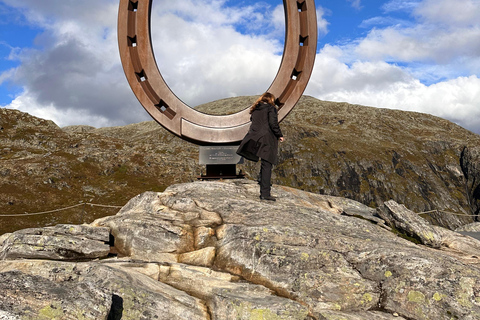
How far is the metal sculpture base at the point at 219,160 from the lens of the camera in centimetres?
1619

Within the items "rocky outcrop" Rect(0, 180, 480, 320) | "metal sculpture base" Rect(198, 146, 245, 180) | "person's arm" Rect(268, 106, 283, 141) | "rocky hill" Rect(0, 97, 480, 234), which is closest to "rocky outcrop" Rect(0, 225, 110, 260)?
"rocky outcrop" Rect(0, 180, 480, 320)

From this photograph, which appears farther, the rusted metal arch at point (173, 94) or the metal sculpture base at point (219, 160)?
the metal sculpture base at point (219, 160)

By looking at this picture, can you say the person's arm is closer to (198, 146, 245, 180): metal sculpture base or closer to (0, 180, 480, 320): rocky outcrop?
(0, 180, 480, 320): rocky outcrop

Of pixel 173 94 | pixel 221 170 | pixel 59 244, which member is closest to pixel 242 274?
pixel 59 244

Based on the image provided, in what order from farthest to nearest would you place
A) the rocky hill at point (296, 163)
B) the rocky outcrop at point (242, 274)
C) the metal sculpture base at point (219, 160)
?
the rocky hill at point (296, 163), the metal sculpture base at point (219, 160), the rocky outcrop at point (242, 274)

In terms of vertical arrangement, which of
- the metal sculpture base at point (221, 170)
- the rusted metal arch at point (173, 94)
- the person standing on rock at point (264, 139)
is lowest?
the metal sculpture base at point (221, 170)

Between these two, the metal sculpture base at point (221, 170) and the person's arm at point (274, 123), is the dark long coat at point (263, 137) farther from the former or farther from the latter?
the metal sculpture base at point (221, 170)

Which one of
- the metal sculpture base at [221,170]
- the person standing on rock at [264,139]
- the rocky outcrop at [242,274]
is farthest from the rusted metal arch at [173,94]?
the rocky outcrop at [242,274]

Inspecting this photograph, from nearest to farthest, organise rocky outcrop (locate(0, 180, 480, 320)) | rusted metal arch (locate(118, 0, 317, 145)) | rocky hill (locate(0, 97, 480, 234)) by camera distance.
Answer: rocky outcrop (locate(0, 180, 480, 320)) < rusted metal arch (locate(118, 0, 317, 145)) < rocky hill (locate(0, 97, 480, 234))

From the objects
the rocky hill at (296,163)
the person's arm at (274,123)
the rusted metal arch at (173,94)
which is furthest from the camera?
the rocky hill at (296,163)

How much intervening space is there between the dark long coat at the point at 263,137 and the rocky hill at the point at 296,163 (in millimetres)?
18137

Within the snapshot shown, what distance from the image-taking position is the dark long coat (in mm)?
11406

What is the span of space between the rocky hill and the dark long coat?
714 inches

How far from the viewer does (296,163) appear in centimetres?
10700
